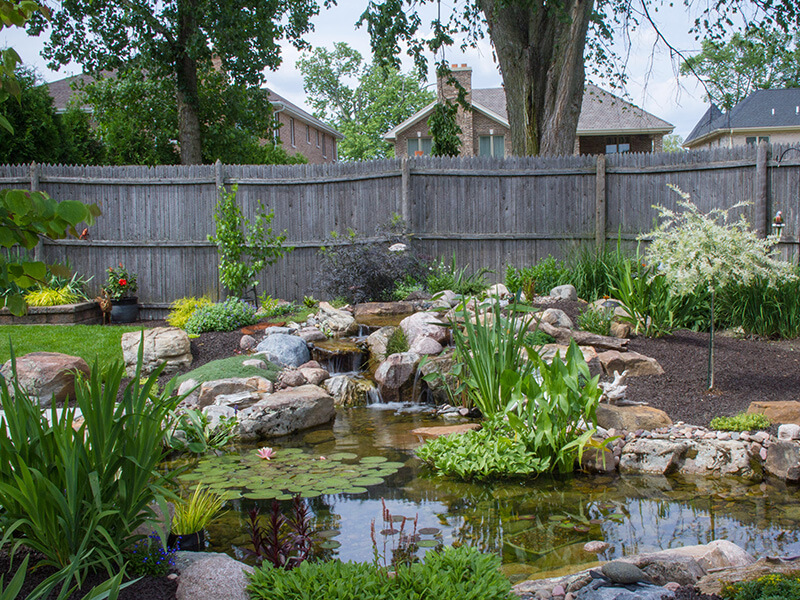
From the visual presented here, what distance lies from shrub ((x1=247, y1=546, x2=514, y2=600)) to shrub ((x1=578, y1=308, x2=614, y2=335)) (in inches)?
202

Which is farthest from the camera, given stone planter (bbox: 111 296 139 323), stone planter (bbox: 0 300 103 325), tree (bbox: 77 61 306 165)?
tree (bbox: 77 61 306 165)

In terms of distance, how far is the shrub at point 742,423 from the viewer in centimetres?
444

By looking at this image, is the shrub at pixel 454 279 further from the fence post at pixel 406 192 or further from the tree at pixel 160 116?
the tree at pixel 160 116

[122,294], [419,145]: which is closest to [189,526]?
[122,294]

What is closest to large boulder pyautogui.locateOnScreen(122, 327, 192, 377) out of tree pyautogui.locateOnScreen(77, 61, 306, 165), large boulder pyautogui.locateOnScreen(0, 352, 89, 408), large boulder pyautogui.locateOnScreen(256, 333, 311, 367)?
large boulder pyautogui.locateOnScreen(256, 333, 311, 367)

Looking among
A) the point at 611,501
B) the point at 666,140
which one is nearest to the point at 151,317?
the point at 611,501

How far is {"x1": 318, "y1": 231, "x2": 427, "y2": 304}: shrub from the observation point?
9328 mm

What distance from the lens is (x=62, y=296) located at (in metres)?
9.56

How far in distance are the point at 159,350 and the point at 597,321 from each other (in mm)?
4620

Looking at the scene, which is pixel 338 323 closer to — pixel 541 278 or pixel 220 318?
pixel 220 318

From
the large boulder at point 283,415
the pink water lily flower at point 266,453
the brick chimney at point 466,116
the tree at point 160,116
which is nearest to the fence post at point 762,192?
the large boulder at point 283,415

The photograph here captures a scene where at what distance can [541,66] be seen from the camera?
10.4 meters

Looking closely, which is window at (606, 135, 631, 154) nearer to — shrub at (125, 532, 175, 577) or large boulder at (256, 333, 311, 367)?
large boulder at (256, 333, 311, 367)

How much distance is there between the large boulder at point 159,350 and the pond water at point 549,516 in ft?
9.93
